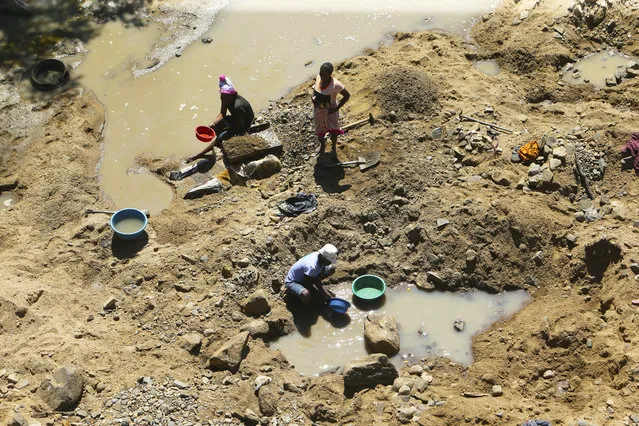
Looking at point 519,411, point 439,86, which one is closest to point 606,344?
point 519,411

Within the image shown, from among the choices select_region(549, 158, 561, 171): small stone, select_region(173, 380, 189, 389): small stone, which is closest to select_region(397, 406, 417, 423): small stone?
select_region(173, 380, 189, 389): small stone

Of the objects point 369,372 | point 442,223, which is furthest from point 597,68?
point 369,372

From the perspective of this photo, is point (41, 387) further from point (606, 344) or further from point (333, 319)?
point (606, 344)

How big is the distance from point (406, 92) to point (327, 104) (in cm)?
149

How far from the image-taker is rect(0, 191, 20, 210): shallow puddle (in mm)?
9555

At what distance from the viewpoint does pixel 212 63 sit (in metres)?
11.8

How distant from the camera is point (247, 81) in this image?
37.4ft

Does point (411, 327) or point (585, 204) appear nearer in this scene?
point (411, 327)

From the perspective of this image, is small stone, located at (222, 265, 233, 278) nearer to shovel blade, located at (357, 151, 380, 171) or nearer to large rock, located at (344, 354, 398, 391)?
large rock, located at (344, 354, 398, 391)

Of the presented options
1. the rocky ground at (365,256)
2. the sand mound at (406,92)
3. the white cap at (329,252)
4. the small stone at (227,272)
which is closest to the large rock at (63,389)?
the rocky ground at (365,256)

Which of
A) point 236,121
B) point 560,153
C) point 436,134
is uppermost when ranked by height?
point 560,153

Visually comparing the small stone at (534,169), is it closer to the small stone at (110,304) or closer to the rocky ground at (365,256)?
→ the rocky ground at (365,256)

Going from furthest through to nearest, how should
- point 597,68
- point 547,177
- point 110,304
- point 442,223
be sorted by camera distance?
point 597,68 < point 547,177 < point 442,223 < point 110,304

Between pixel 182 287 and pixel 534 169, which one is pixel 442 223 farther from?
pixel 182 287
